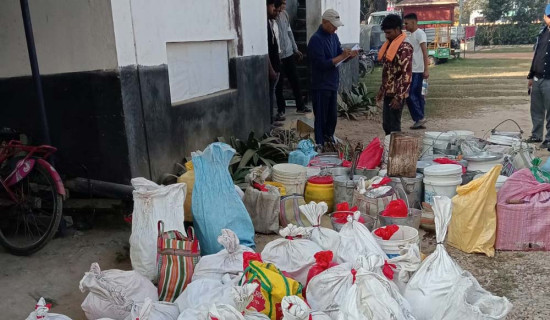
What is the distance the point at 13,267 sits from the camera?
335cm

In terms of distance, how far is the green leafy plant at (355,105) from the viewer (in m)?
9.37

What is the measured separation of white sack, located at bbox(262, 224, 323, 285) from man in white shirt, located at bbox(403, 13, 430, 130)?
547 centimetres

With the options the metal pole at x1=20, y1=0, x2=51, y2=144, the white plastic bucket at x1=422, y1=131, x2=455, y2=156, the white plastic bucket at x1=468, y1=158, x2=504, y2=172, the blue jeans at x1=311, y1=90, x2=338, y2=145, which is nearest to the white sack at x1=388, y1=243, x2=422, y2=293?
the white plastic bucket at x1=468, y1=158, x2=504, y2=172

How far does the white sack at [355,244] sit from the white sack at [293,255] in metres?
0.16

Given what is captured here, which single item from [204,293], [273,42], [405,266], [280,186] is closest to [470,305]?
[405,266]

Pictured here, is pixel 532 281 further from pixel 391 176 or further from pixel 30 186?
pixel 30 186

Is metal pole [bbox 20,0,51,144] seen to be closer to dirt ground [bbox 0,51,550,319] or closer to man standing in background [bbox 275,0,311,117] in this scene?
dirt ground [bbox 0,51,550,319]

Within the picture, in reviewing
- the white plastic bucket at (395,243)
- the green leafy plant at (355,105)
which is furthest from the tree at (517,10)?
the white plastic bucket at (395,243)

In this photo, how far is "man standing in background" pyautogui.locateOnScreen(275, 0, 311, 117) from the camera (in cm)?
764

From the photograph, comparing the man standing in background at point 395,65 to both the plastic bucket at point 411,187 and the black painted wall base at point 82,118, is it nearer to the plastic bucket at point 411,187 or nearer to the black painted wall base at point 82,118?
the plastic bucket at point 411,187

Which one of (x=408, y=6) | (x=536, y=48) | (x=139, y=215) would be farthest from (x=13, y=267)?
(x=408, y=6)

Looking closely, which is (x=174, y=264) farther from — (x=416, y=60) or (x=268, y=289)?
(x=416, y=60)

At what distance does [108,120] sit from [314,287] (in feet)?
7.70

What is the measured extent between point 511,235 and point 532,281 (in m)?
0.48
